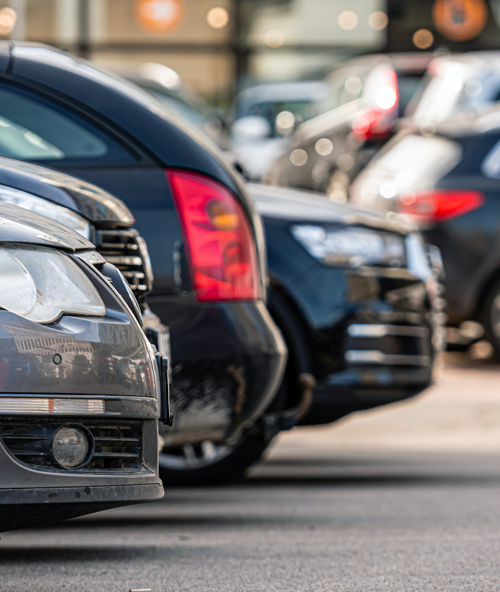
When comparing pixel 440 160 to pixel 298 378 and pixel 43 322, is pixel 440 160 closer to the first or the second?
pixel 298 378

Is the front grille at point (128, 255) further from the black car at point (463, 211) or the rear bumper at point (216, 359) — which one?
the black car at point (463, 211)

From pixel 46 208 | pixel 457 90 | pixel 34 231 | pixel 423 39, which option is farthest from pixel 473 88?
pixel 423 39

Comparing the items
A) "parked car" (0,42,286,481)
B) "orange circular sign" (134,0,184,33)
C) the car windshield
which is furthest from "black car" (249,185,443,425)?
"orange circular sign" (134,0,184,33)

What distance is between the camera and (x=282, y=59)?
2153 cm

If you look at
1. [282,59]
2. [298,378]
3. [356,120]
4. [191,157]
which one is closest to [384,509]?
[298,378]

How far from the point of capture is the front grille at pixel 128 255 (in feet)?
11.4

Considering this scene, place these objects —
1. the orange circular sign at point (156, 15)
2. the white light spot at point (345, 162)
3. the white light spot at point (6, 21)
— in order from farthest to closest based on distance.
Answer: the orange circular sign at point (156, 15)
the white light spot at point (6, 21)
the white light spot at point (345, 162)

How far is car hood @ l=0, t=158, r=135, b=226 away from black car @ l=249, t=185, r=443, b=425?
1.52m

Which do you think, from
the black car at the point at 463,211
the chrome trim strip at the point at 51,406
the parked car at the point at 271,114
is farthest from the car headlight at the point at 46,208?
the parked car at the point at 271,114

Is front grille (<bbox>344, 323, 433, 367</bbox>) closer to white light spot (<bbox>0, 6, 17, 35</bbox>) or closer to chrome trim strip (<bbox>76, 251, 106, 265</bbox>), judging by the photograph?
chrome trim strip (<bbox>76, 251, 106, 265</bbox>)

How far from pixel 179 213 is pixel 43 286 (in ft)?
4.47

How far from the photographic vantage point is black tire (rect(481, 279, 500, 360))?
8.21 metres

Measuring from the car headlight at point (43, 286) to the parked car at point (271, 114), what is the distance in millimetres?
10124

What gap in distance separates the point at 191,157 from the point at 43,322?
5.06 ft
